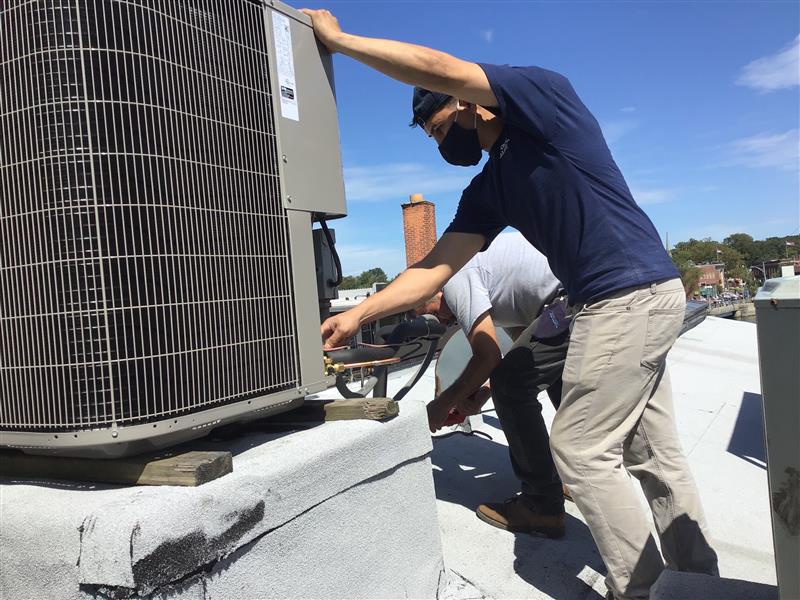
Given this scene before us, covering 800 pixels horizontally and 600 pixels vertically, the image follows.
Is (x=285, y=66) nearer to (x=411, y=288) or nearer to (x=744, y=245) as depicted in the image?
(x=411, y=288)

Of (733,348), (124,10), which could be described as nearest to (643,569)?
(124,10)

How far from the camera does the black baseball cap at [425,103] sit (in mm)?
2178

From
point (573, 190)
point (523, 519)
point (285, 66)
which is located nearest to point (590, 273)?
point (573, 190)

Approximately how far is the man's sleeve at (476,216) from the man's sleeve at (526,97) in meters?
0.41

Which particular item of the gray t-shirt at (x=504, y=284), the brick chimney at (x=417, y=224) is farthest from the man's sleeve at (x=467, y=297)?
the brick chimney at (x=417, y=224)

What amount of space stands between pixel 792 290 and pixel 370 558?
4.62 feet

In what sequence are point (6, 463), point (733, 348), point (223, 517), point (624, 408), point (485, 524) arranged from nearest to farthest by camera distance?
point (223, 517)
point (6, 463)
point (624, 408)
point (485, 524)
point (733, 348)

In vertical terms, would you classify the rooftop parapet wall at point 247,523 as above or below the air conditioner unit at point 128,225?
below

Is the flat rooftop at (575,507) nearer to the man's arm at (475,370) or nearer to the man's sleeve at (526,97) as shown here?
the man's arm at (475,370)

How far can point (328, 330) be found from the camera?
206cm

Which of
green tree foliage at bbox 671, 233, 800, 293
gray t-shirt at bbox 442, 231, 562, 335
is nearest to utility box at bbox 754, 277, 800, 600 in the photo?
gray t-shirt at bbox 442, 231, 562, 335

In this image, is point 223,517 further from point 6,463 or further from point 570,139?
point 570,139

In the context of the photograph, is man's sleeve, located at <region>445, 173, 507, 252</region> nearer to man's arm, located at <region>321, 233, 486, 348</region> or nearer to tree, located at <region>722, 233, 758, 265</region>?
man's arm, located at <region>321, 233, 486, 348</region>

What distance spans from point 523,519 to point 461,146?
1.68 meters
